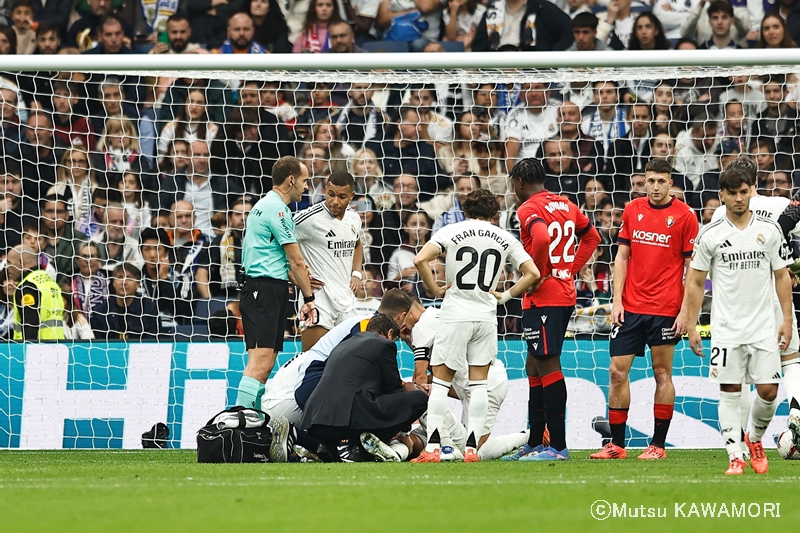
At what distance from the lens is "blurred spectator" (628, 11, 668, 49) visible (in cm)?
1357

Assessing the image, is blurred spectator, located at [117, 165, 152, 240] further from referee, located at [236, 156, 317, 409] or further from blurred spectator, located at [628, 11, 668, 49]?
blurred spectator, located at [628, 11, 668, 49]

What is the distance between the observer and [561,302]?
802 centimetres

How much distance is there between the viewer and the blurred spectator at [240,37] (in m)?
13.8

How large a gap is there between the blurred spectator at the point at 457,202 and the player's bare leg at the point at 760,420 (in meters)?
4.82

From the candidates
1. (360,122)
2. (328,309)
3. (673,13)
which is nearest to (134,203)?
(360,122)

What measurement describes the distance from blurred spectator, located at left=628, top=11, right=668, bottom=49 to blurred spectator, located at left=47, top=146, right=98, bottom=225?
677 cm

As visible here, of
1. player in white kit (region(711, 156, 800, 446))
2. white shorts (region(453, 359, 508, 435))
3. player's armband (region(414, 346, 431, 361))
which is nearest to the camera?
player in white kit (region(711, 156, 800, 446))

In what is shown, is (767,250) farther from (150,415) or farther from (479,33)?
(479,33)

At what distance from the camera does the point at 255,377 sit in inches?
328

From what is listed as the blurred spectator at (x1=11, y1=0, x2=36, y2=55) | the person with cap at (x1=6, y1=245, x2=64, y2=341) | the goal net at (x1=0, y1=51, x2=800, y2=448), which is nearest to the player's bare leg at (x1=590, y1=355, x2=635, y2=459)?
the goal net at (x1=0, y1=51, x2=800, y2=448)

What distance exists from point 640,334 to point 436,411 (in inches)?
71.0

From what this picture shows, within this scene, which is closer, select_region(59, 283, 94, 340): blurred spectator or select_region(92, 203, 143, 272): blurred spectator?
select_region(59, 283, 94, 340): blurred spectator

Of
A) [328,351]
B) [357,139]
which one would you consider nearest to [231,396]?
[328,351]

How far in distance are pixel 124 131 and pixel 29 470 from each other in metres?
6.05
